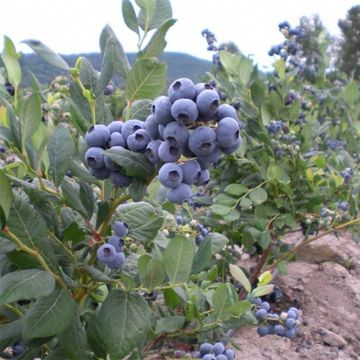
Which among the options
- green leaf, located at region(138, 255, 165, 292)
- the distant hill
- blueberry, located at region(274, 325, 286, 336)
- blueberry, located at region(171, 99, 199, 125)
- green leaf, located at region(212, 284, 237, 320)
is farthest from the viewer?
the distant hill

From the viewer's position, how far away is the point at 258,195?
2205mm

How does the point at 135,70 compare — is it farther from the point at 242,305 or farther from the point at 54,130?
the point at 242,305

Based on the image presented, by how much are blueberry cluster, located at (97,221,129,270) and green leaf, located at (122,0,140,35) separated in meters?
0.34

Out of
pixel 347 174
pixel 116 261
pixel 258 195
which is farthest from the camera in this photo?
pixel 347 174

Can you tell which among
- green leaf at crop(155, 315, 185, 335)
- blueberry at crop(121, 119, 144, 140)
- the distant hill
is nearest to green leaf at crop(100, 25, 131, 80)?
blueberry at crop(121, 119, 144, 140)

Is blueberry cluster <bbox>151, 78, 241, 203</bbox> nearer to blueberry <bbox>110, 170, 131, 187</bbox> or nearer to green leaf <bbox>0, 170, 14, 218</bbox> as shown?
blueberry <bbox>110, 170, 131, 187</bbox>

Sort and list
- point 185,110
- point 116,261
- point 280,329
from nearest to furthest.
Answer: point 185,110, point 116,261, point 280,329

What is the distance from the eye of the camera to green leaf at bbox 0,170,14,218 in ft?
2.78

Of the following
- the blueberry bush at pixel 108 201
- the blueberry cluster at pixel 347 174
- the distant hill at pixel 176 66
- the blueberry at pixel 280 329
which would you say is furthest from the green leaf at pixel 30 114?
the blueberry cluster at pixel 347 174

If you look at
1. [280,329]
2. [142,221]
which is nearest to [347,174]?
[280,329]

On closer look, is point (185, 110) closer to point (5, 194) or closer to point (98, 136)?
point (98, 136)

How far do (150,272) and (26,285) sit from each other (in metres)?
0.21

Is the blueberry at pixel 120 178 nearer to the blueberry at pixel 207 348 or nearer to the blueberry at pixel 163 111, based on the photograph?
the blueberry at pixel 163 111

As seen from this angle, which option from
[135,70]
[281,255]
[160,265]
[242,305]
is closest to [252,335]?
[281,255]
